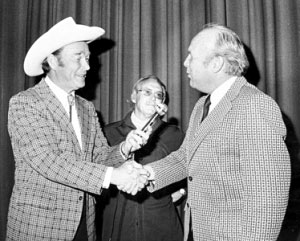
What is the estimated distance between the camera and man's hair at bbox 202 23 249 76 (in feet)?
4.38

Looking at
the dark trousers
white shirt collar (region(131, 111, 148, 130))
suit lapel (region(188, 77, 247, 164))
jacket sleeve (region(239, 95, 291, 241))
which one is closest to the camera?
jacket sleeve (region(239, 95, 291, 241))

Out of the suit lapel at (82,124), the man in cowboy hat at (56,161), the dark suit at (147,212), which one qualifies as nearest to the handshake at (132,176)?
the man in cowboy hat at (56,161)

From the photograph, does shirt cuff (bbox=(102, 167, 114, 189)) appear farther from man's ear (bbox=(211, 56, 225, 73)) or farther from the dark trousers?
man's ear (bbox=(211, 56, 225, 73))

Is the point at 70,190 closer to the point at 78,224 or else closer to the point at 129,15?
the point at 78,224

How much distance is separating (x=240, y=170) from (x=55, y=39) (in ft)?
3.56

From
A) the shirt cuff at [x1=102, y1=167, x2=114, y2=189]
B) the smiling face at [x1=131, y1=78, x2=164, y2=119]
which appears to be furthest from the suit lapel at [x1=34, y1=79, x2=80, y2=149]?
the smiling face at [x1=131, y1=78, x2=164, y2=119]

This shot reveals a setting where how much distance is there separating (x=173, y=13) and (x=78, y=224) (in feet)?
→ 4.87

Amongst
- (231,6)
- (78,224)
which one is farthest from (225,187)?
(231,6)

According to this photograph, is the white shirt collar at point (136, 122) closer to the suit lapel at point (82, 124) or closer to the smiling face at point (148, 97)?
the smiling face at point (148, 97)

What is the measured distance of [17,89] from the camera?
2.55 metres

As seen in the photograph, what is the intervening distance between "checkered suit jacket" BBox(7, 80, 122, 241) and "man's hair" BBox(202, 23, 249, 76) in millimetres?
689

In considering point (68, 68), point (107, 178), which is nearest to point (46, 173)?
point (107, 178)

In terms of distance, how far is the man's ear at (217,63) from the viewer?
134 centimetres

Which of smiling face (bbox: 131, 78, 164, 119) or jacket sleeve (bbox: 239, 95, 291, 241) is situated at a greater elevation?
smiling face (bbox: 131, 78, 164, 119)
